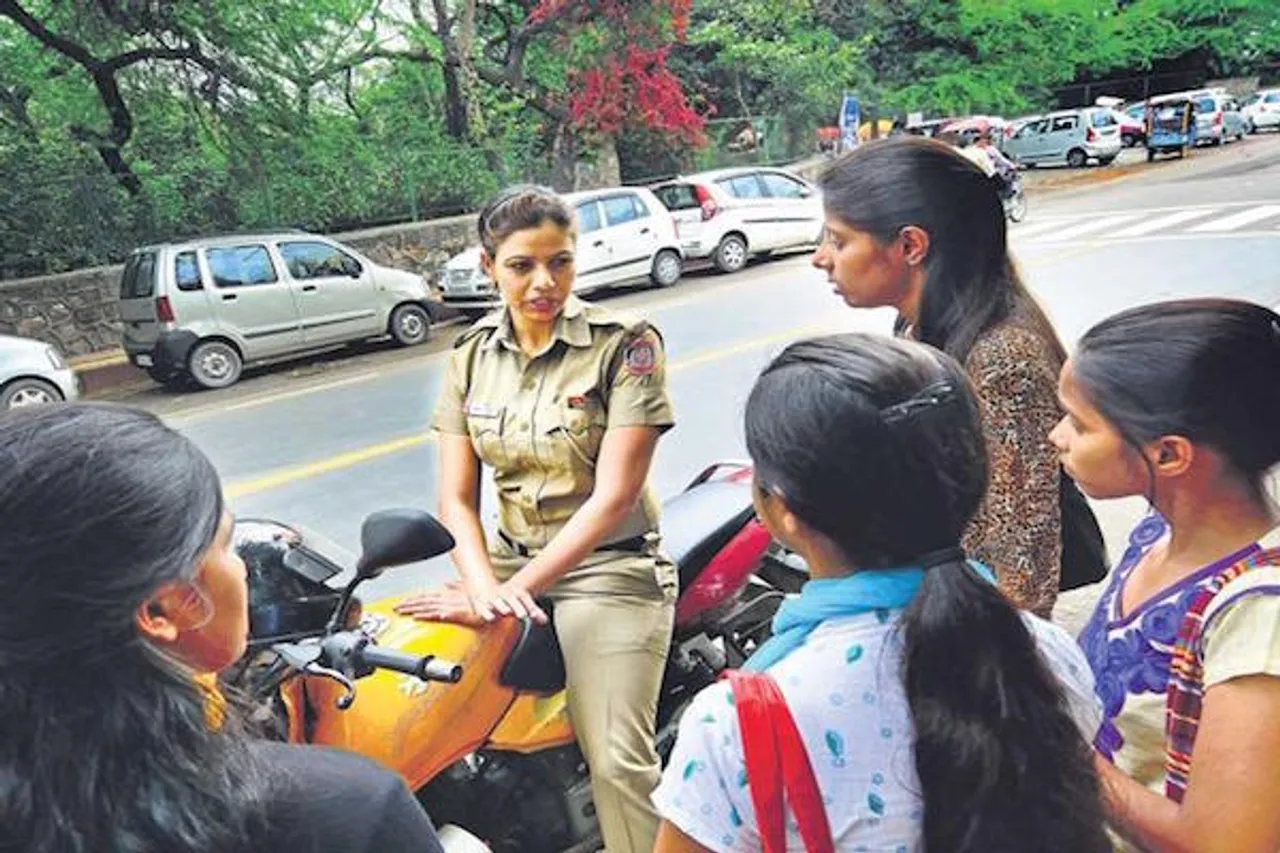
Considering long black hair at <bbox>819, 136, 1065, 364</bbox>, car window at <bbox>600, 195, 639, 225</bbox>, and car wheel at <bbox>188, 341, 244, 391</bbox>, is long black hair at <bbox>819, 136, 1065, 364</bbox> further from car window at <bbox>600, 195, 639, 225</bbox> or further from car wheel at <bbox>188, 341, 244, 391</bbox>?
car window at <bbox>600, 195, 639, 225</bbox>

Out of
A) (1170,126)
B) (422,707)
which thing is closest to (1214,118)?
(1170,126)

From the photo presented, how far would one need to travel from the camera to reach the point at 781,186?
1565 cm

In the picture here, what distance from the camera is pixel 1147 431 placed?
1447 mm

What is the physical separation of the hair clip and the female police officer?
113 centimetres

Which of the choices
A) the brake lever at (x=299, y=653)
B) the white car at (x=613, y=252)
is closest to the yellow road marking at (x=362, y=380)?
the white car at (x=613, y=252)

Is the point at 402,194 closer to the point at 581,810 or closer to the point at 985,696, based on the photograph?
the point at 581,810

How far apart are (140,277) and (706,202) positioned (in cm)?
755

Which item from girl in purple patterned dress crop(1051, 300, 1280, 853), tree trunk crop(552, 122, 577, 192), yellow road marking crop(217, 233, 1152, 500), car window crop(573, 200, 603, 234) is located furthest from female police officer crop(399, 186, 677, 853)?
tree trunk crop(552, 122, 577, 192)

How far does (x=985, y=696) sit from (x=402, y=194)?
15.7 m

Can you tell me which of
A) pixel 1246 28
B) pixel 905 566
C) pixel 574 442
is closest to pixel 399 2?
pixel 574 442

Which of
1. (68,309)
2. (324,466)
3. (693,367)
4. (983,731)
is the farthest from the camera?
(68,309)

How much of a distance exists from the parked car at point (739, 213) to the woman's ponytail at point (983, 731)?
44.2ft

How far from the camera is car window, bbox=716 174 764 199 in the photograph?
1507cm

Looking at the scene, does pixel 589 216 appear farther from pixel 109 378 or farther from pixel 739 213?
pixel 109 378
